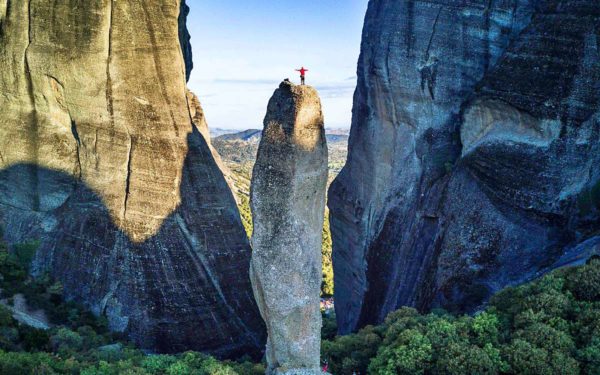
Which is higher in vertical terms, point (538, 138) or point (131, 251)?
point (538, 138)

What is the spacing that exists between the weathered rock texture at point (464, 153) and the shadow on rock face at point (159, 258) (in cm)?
650

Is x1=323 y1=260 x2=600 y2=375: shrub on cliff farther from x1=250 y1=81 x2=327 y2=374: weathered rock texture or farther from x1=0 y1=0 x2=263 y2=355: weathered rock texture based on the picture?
x1=0 y1=0 x2=263 y2=355: weathered rock texture

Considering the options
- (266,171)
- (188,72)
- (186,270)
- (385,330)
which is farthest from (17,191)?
(385,330)

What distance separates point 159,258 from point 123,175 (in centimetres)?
373

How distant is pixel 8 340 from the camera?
16672 millimetres

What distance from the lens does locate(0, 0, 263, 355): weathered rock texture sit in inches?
853

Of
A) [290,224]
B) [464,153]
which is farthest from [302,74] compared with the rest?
[464,153]

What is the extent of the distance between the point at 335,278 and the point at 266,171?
16.7m

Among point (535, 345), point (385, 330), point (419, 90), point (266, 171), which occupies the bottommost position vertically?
point (385, 330)

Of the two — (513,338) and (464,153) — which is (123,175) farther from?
(513,338)

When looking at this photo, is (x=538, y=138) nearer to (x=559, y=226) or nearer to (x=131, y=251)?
(x=559, y=226)

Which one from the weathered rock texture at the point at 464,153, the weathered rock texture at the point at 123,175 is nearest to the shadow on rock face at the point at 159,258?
the weathered rock texture at the point at 123,175

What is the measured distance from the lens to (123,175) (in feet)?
73.9

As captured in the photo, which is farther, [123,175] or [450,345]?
[123,175]
